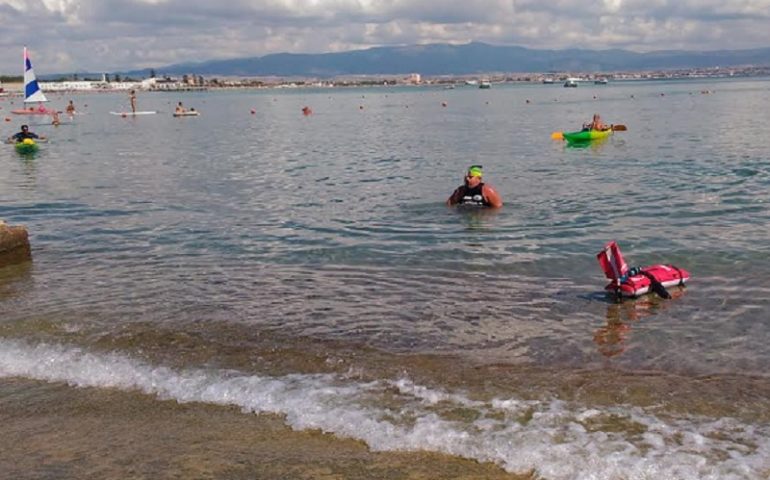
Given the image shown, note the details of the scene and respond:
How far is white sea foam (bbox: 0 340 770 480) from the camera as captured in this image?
19.2ft

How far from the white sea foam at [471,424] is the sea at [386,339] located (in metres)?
0.03

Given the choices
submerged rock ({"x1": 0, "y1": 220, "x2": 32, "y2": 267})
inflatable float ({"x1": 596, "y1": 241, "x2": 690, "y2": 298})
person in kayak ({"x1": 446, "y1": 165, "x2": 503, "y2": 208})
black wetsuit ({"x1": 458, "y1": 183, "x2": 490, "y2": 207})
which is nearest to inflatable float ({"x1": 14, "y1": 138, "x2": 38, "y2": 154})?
submerged rock ({"x1": 0, "y1": 220, "x2": 32, "y2": 267})

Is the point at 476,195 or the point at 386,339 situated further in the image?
the point at 476,195

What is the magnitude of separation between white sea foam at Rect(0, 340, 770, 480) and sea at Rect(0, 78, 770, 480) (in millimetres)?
26

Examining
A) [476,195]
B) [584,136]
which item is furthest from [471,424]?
[584,136]

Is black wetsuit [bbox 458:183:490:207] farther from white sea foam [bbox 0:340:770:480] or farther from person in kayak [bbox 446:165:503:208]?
white sea foam [bbox 0:340:770:480]

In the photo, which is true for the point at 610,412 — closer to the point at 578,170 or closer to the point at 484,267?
the point at 484,267

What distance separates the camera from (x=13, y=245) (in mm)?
14047

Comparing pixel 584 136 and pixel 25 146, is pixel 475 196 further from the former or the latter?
pixel 25 146

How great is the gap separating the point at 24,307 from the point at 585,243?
9913 millimetres

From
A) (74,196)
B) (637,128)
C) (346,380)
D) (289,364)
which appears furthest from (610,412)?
(637,128)

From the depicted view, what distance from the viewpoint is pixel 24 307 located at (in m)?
11.1

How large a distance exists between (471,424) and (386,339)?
9.43ft

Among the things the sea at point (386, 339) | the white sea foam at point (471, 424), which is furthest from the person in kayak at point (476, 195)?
the white sea foam at point (471, 424)
